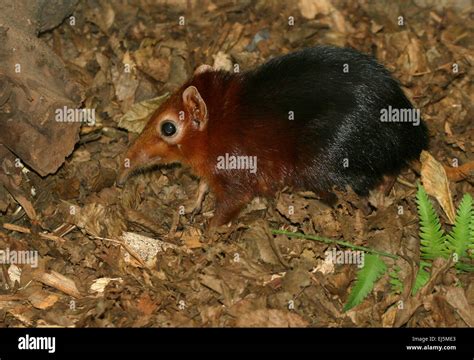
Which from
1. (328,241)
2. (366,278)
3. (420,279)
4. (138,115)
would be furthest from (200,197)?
(420,279)

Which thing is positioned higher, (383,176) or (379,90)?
(379,90)

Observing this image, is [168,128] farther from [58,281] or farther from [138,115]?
[58,281]

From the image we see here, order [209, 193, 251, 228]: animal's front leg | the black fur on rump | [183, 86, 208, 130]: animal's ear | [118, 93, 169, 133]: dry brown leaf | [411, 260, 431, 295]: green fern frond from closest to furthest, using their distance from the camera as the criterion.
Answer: [411, 260, 431, 295]: green fern frond → the black fur on rump → [183, 86, 208, 130]: animal's ear → [209, 193, 251, 228]: animal's front leg → [118, 93, 169, 133]: dry brown leaf

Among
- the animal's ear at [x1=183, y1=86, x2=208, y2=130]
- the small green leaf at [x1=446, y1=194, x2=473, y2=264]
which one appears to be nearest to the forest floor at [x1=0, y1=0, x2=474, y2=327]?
the small green leaf at [x1=446, y1=194, x2=473, y2=264]

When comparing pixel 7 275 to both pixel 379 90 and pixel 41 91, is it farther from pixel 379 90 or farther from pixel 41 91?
pixel 379 90

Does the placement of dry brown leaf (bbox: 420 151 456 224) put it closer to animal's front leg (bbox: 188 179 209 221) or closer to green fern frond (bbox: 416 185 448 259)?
green fern frond (bbox: 416 185 448 259)

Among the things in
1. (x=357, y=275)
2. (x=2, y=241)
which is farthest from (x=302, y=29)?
(x=2, y=241)
